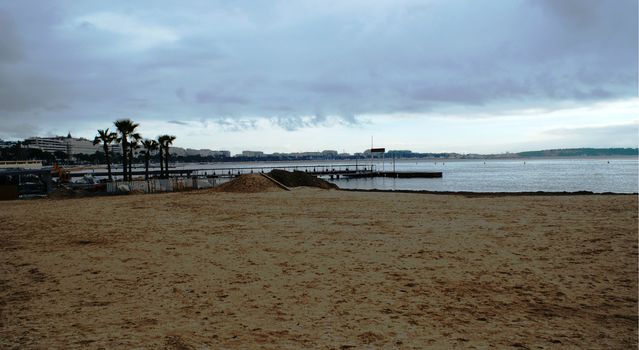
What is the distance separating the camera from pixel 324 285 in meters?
7.37

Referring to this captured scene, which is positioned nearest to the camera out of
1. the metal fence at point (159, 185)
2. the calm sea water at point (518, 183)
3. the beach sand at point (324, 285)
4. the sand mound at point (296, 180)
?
the beach sand at point (324, 285)

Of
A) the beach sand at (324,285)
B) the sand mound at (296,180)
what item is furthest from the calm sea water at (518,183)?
the beach sand at (324,285)

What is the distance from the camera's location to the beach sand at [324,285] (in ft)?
17.0

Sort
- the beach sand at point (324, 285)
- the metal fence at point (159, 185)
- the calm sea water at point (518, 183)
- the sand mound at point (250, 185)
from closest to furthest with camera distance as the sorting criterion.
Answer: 1. the beach sand at point (324, 285)
2. the metal fence at point (159, 185)
3. the sand mound at point (250, 185)
4. the calm sea water at point (518, 183)

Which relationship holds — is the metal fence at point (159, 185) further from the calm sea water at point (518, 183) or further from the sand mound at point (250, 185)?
the calm sea water at point (518, 183)

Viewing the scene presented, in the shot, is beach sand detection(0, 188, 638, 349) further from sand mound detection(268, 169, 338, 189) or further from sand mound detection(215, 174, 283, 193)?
sand mound detection(268, 169, 338, 189)

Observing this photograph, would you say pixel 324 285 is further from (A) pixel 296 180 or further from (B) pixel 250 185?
(A) pixel 296 180

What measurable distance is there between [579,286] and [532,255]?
237 centimetres

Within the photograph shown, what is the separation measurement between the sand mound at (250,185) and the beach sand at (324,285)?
17122 millimetres

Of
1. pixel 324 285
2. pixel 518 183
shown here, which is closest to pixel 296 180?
pixel 324 285

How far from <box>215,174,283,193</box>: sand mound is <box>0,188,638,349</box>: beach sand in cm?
1712

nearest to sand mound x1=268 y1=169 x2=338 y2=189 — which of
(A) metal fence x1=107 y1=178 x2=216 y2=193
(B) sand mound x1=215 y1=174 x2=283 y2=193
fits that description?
(B) sand mound x1=215 y1=174 x2=283 y2=193

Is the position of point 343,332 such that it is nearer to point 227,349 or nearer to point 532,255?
point 227,349

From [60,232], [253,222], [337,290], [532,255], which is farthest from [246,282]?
[60,232]
